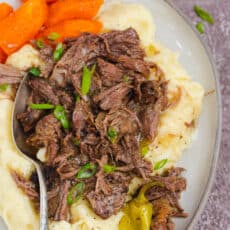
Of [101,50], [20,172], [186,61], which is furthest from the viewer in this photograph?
[186,61]

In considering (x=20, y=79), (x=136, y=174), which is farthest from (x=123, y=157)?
(x=20, y=79)

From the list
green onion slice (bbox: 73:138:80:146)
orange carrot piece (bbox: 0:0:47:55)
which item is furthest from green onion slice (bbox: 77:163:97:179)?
orange carrot piece (bbox: 0:0:47:55)

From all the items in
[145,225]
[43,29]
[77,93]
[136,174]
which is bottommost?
[145,225]

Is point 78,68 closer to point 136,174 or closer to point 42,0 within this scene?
point 42,0

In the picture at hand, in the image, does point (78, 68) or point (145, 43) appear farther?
point (145, 43)

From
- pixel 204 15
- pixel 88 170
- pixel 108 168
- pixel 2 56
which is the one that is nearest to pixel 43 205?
pixel 88 170

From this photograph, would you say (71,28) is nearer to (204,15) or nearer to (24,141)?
(24,141)
